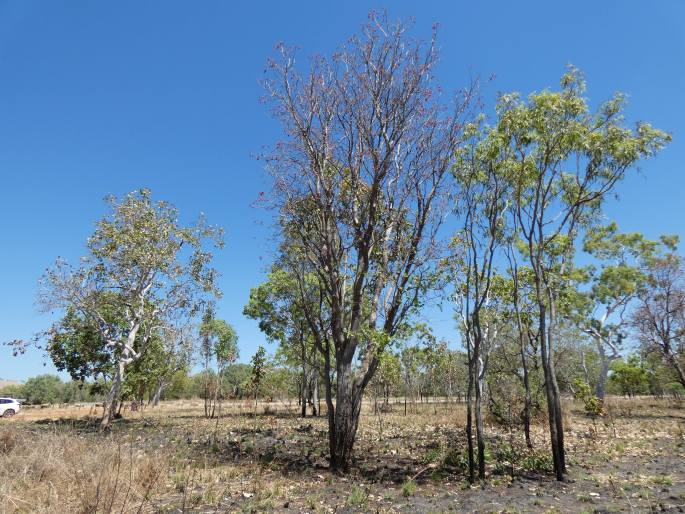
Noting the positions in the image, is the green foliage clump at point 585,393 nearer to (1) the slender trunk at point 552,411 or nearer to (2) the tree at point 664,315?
(1) the slender trunk at point 552,411

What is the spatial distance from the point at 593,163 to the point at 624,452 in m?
9.71

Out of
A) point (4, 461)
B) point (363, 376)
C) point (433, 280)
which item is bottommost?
point (4, 461)

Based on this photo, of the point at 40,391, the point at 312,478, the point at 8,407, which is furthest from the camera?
the point at 40,391

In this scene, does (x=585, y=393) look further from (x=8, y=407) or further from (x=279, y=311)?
(x=8, y=407)

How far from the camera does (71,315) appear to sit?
2483 cm

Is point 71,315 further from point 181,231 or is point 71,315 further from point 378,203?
point 378,203

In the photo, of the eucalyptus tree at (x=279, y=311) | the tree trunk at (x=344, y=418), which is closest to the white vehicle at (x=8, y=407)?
the eucalyptus tree at (x=279, y=311)

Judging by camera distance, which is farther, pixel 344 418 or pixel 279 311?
pixel 279 311

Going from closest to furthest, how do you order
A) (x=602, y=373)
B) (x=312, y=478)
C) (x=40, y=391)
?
(x=312, y=478)
(x=602, y=373)
(x=40, y=391)

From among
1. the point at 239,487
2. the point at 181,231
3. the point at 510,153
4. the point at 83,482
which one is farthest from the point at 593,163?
the point at 181,231

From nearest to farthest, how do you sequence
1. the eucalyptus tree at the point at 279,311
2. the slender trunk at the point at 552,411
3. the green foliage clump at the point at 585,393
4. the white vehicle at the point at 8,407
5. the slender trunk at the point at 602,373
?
the slender trunk at the point at 552,411 < the green foliage clump at the point at 585,393 < the eucalyptus tree at the point at 279,311 < the slender trunk at the point at 602,373 < the white vehicle at the point at 8,407

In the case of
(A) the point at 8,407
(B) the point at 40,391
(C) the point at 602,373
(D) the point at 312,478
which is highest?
(C) the point at 602,373

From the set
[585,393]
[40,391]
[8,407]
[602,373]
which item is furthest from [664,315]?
[40,391]

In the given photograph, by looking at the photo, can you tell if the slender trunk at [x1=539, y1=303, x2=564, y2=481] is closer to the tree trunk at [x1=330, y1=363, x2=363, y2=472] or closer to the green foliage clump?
the green foliage clump
